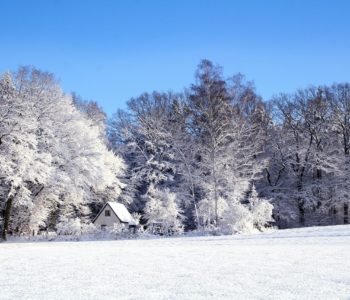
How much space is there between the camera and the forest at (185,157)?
34.1m

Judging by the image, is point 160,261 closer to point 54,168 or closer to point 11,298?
point 11,298

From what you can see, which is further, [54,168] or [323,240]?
[54,168]

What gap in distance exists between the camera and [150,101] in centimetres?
5138

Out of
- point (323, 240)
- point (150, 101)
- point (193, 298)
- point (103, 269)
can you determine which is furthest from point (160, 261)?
point (150, 101)

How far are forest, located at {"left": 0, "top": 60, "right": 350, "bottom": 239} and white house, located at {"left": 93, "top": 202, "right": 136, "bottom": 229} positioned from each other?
1.40m

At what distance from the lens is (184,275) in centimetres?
1281

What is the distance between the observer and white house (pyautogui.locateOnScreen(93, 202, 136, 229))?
140 ft

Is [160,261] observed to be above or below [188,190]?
below

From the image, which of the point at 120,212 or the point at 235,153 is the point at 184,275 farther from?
the point at 120,212

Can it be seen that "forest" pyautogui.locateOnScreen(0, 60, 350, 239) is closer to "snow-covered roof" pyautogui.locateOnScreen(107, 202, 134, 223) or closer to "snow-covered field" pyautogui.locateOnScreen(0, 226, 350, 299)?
"snow-covered roof" pyautogui.locateOnScreen(107, 202, 134, 223)

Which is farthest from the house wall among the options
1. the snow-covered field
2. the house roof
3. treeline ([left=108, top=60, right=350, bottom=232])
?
the snow-covered field

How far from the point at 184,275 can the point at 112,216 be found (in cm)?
3103

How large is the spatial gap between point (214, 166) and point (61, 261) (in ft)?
65.6

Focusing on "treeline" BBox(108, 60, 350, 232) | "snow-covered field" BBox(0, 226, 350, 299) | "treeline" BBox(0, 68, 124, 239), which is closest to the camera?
"snow-covered field" BBox(0, 226, 350, 299)
